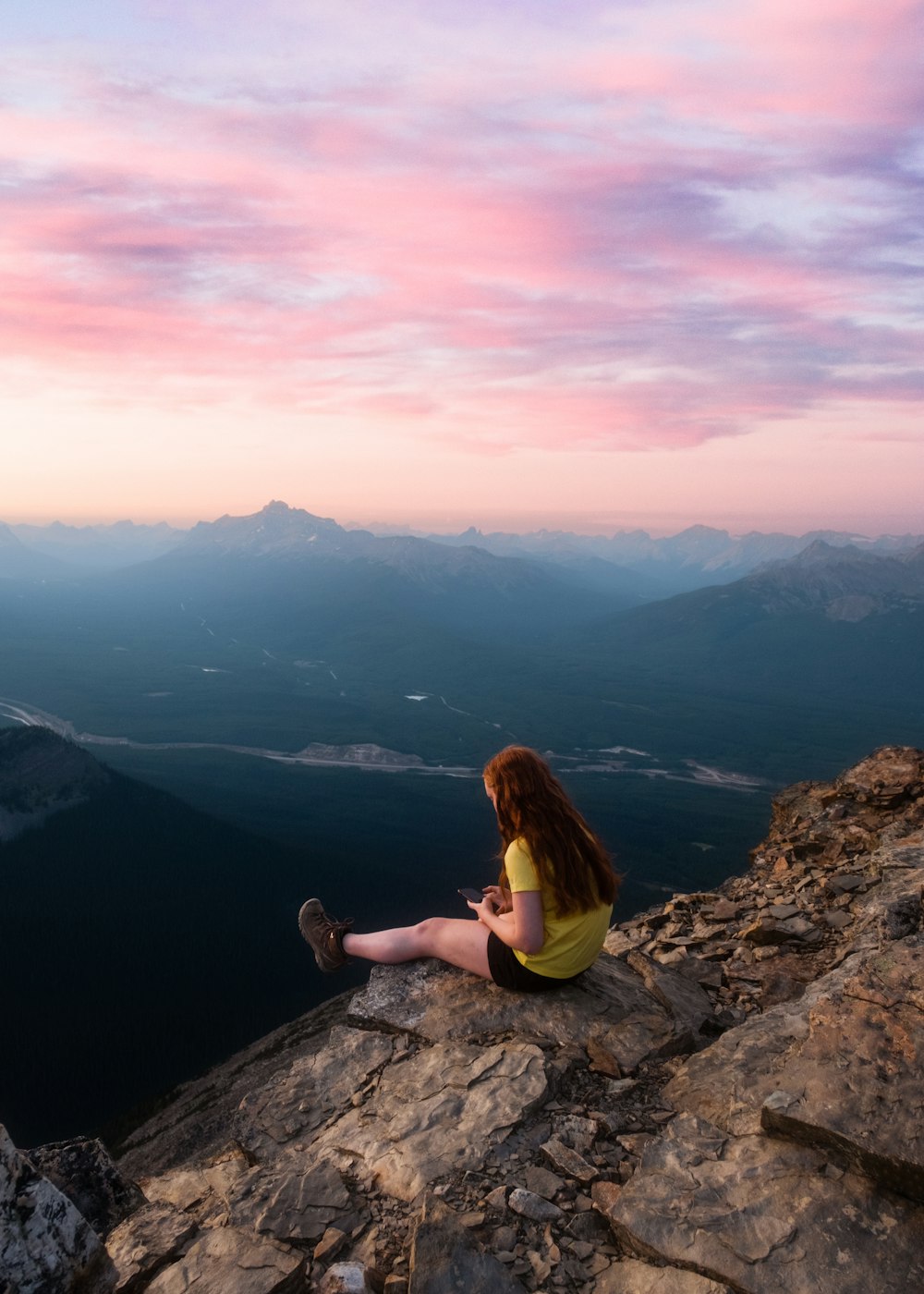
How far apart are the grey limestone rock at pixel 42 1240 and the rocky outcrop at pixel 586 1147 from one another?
0.14 meters

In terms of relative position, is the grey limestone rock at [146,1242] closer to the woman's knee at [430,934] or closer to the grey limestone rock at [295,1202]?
the grey limestone rock at [295,1202]

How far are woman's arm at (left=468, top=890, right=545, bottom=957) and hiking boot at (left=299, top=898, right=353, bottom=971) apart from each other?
2.76m

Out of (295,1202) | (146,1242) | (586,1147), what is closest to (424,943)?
(586,1147)

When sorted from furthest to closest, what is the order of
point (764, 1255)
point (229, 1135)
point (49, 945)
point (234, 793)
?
point (234, 793) → point (49, 945) → point (229, 1135) → point (764, 1255)

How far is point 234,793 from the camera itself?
194625 millimetres

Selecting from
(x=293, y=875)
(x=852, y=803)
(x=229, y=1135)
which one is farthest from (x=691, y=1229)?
(x=293, y=875)

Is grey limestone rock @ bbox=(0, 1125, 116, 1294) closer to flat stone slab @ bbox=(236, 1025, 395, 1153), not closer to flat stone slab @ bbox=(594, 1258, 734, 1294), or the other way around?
flat stone slab @ bbox=(236, 1025, 395, 1153)

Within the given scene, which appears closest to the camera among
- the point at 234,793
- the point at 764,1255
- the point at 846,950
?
the point at 764,1255

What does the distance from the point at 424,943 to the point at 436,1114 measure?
307 cm

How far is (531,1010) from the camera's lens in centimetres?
938

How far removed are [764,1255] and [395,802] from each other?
197 m

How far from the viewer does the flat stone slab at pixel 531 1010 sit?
29.2 ft

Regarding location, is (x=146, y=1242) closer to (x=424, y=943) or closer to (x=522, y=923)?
(x=522, y=923)

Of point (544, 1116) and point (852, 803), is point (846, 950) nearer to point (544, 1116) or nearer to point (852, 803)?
point (544, 1116)
